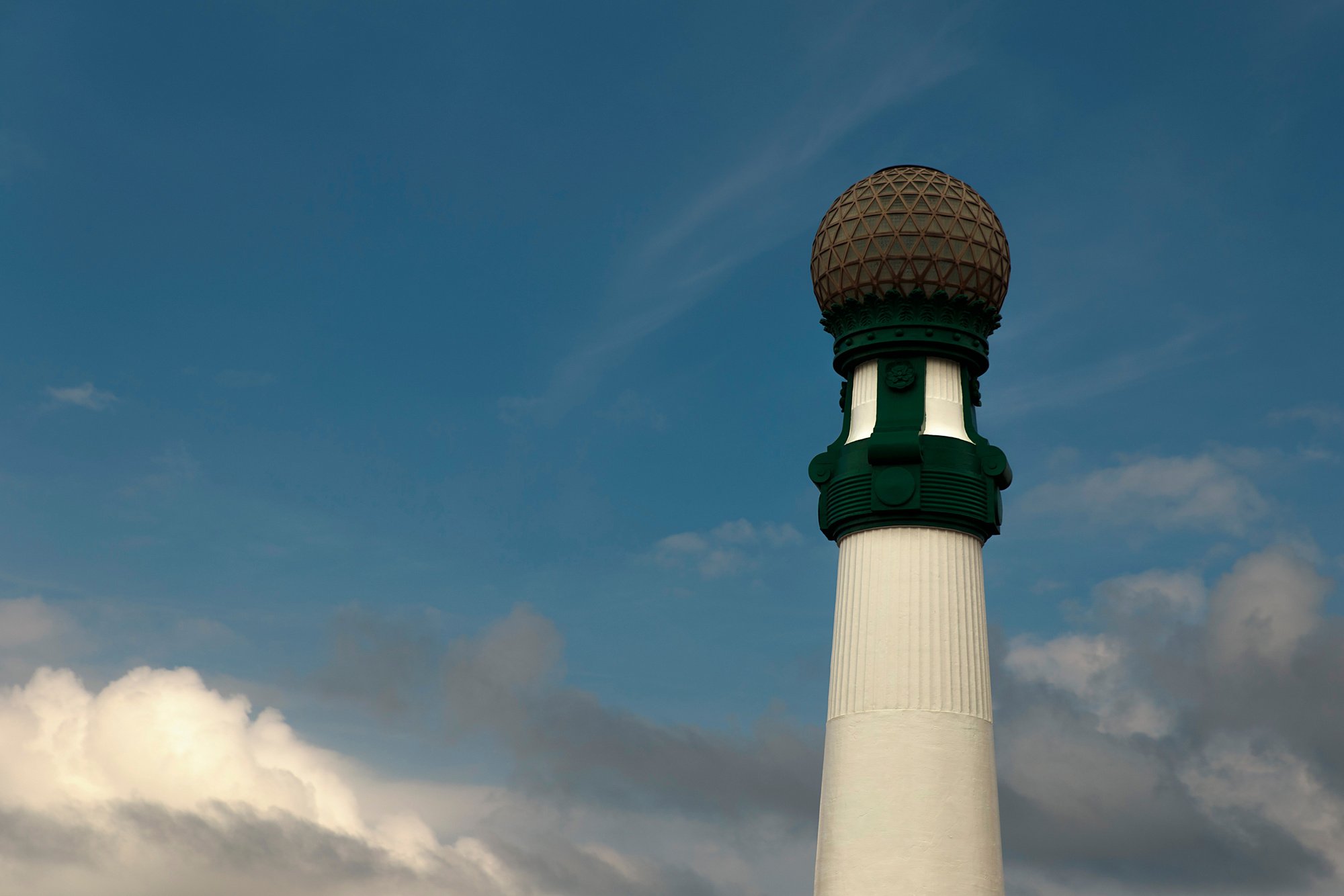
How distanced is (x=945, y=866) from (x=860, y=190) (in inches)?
656

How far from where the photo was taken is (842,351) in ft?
123

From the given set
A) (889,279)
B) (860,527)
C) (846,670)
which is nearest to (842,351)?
(889,279)

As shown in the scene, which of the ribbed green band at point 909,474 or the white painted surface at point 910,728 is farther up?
the ribbed green band at point 909,474

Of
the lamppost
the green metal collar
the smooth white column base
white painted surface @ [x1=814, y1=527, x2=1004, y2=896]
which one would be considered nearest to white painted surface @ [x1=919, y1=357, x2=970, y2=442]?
the lamppost

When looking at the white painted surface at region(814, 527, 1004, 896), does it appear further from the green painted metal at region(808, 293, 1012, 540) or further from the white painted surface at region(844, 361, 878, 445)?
the white painted surface at region(844, 361, 878, 445)

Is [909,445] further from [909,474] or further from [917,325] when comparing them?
[917,325]

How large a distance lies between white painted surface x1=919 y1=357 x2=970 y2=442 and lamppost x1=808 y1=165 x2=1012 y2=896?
37 mm

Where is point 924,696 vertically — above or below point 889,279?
below

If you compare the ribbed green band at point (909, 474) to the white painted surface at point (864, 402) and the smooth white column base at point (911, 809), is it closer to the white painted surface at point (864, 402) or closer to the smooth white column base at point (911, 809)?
the white painted surface at point (864, 402)

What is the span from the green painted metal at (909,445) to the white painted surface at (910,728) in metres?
0.55

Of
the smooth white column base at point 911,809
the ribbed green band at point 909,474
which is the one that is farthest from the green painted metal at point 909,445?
the smooth white column base at point 911,809

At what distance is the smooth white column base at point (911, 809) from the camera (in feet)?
107

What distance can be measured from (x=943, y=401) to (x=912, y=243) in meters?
3.96

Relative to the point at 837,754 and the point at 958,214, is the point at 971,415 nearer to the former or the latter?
the point at 958,214
